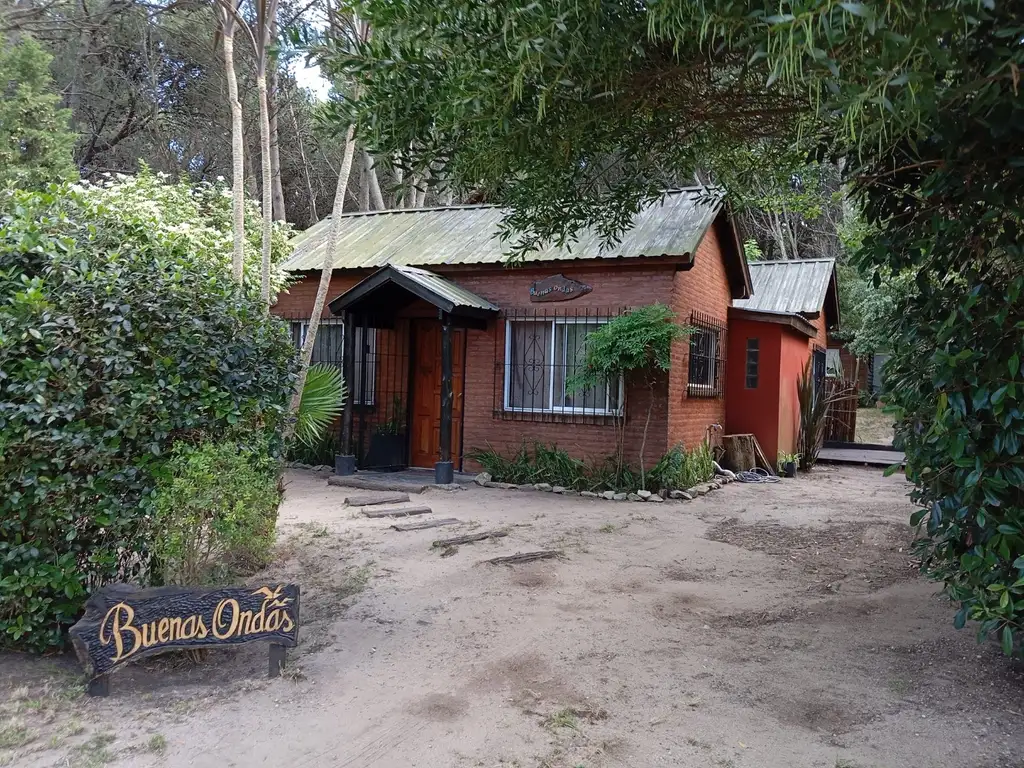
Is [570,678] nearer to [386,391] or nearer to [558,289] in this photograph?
[558,289]

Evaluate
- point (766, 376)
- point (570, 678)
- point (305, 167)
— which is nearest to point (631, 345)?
point (766, 376)

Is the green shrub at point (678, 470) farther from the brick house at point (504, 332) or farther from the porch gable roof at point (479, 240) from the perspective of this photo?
the porch gable roof at point (479, 240)

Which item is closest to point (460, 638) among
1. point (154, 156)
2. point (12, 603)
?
point (12, 603)

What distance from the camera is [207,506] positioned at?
4242 millimetres

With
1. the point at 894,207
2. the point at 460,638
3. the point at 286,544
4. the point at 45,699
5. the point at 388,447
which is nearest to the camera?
the point at 45,699

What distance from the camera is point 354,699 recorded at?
4.01m

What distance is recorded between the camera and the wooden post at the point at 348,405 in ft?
37.0

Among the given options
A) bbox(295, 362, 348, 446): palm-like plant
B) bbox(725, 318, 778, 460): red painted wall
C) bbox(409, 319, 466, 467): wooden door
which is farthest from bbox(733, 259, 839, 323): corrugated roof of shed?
bbox(295, 362, 348, 446): palm-like plant

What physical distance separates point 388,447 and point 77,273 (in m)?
8.05

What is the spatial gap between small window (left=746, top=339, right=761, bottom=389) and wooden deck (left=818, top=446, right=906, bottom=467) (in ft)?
10.9

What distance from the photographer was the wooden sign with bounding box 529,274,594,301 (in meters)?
11.1

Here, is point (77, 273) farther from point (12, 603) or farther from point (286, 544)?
point (286, 544)

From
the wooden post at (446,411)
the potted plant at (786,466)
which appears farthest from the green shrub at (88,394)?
the potted plant at (786,466)

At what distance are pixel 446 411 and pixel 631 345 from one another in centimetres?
288
